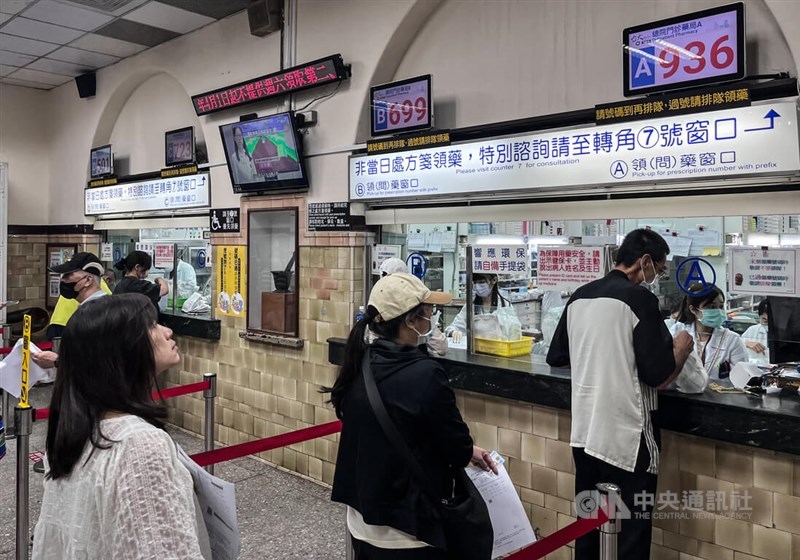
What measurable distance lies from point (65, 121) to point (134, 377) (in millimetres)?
7383

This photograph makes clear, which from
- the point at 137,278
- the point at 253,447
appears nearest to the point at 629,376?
the point at 253,447

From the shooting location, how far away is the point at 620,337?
2623mm

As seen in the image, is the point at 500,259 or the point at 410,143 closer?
the point at 500,259

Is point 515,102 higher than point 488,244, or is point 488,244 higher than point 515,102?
point 515,102

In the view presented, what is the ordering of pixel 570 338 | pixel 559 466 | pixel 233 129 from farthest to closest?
pixel 233 129
pixel 559 466
pixel 570 338

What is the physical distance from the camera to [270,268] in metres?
5.16

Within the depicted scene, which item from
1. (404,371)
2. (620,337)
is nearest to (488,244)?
(620,337)

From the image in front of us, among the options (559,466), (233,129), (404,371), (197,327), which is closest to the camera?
(404,371)

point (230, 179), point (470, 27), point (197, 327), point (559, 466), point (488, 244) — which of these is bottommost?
point (559, 466)

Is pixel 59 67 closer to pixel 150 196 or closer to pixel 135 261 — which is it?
pixel 150 196

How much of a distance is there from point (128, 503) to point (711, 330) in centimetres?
309

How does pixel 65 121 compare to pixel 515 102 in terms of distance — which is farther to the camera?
pixel 65 121

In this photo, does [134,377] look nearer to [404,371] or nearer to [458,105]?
[404,371]

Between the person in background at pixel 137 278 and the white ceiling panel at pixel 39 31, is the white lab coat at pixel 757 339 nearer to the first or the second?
the person in background at pixel 137 278
